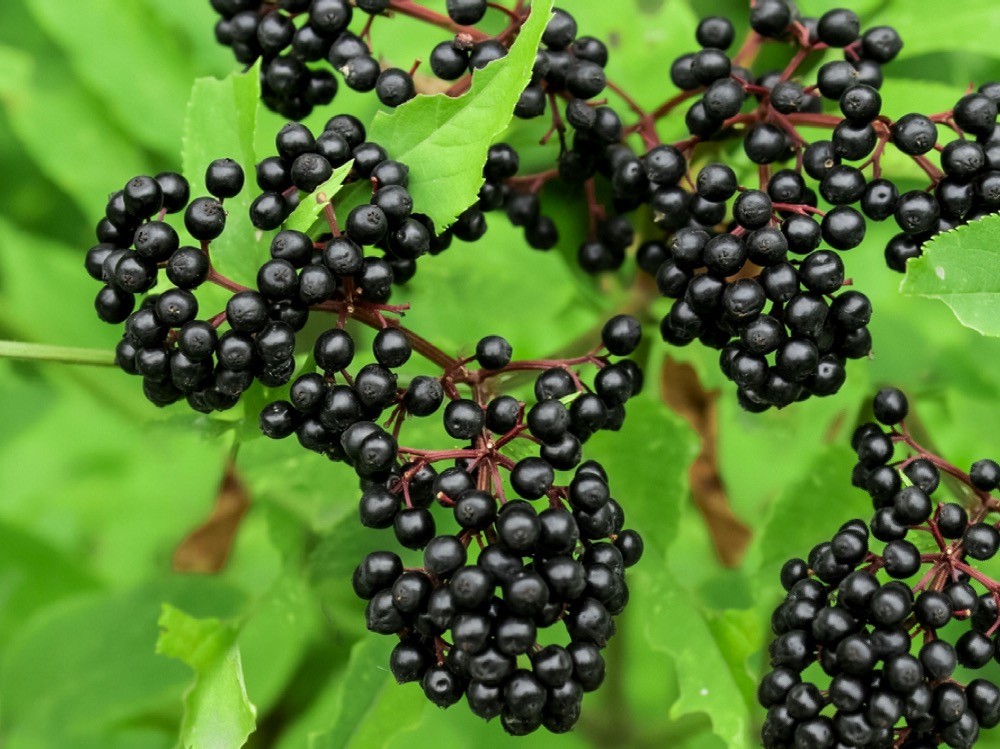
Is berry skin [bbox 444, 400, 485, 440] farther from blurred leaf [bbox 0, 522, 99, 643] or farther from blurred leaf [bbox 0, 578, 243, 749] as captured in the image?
blurred leaf [bbox 0, 522, 99, 643]

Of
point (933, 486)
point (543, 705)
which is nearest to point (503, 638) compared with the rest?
point (543, 705)

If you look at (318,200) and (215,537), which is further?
(215,537)

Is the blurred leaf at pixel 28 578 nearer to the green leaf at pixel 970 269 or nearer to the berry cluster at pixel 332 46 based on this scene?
the berry cluster at pixel 332 46

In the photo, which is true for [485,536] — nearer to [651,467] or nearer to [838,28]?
[651,467]

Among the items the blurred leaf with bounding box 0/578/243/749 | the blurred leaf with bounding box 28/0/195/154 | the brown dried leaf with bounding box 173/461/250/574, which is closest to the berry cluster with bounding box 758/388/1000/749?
the blurred leaf with bounding box 0/578/243/749

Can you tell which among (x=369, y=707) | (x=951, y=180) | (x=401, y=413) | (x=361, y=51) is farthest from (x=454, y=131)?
(x=369, y=707)

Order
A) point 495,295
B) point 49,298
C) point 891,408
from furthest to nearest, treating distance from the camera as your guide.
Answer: point 49,298 → point 495,295 → point 891,408

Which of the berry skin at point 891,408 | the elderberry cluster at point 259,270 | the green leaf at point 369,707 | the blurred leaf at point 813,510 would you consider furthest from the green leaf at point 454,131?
the blurred leaf at point 813,510

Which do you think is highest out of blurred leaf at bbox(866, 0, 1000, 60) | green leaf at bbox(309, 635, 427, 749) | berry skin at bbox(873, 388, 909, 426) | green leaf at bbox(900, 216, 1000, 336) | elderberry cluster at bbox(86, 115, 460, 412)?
elderberry cluster at bbox(86, 115, 460, 412)
